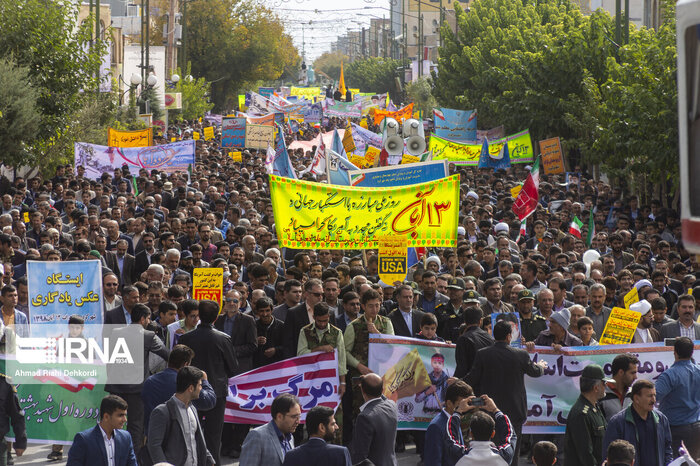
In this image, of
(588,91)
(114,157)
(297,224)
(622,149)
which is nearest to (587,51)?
(588,91)

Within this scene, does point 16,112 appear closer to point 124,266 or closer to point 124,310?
point 124,266

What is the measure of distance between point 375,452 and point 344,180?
396 inches

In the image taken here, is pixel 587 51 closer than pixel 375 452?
No

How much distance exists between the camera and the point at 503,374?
26.4ft

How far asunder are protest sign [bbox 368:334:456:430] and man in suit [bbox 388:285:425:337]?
2.23 ft

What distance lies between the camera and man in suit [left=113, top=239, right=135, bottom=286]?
13.3m

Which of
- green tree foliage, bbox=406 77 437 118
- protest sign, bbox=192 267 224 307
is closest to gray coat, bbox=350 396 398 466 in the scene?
protest sign, bbox=192 267 224 307

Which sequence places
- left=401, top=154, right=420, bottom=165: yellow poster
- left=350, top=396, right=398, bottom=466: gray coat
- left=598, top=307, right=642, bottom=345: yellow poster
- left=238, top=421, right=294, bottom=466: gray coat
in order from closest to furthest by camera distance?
left=238, top=421, right=294, bottom=466: gray coat
left=350, top=396, right=398, bottom=466: gray coat
left=598, top=307, right=642, bottom=345: yellow poster
left=401, top=154, right=420, bottom=165: yellow poster

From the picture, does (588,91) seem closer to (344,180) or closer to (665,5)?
(665,5)

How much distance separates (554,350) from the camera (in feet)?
29.8

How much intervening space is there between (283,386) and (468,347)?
1504 mm

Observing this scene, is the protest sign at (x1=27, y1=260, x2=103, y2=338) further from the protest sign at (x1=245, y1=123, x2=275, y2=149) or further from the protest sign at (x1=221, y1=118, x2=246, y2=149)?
the protest sign at (x1=221, y1=118, x2=246, y2=149)

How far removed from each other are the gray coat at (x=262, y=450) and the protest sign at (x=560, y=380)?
343 cm

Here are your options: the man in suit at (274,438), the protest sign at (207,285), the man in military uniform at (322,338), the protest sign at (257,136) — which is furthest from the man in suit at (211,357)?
the protest sign at (257,136)
